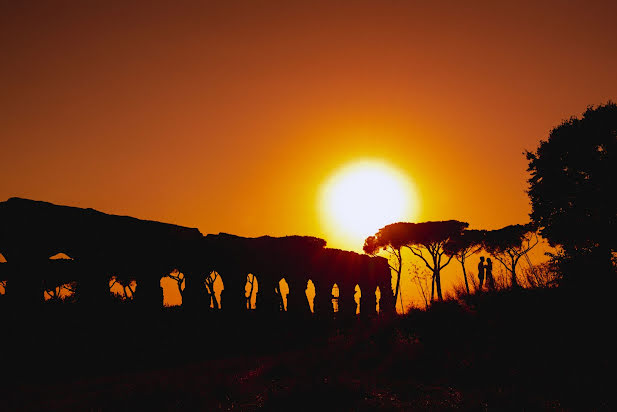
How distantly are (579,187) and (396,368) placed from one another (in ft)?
51.8

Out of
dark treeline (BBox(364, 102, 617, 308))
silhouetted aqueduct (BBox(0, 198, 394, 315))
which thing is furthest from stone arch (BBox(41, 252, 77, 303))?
dark treeline (BBox(364, 102, 617, 308))

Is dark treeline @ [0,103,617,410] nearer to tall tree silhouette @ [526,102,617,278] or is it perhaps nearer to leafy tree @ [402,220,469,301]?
tall tree silhouette @ [526,102,617,278]

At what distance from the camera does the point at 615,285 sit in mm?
10273

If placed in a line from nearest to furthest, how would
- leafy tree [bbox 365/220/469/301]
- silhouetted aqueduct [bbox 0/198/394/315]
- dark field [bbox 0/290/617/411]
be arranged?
dark field [bbox 0/290/617/411] → silhouetted aqueduct [bbox 0/198/394/315] → leafy tree [bbox 365/220/469/301]

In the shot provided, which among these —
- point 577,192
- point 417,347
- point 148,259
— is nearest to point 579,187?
point 577,192

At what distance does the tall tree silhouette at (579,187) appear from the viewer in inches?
696

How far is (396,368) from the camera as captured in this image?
32.5 ft

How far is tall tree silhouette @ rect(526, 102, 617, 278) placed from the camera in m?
17.7

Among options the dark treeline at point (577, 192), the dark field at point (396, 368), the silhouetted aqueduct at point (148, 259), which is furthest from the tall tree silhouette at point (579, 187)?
the silhouetted aqueduct at point (148, 259)

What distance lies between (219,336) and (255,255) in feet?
23.5

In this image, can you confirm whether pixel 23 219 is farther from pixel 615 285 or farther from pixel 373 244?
pixel 373 244

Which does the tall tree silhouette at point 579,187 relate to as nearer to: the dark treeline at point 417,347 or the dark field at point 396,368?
the dark treeline at point 417,347

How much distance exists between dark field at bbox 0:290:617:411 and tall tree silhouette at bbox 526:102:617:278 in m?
7.86

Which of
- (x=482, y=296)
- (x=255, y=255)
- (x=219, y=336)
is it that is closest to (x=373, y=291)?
(x=255, y=255)
